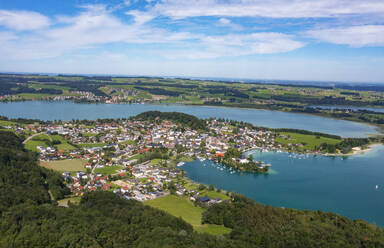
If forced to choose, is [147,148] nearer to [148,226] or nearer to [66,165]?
[66,165]

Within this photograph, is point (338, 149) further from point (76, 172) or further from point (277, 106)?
point (277, 106)

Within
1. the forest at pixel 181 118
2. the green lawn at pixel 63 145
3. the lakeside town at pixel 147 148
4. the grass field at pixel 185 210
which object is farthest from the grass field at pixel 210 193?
the forest at pixel 181 118

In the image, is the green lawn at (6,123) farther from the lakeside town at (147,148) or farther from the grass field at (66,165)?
the grass field at (66,165)

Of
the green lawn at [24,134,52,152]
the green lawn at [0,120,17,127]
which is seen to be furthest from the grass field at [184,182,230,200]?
the green lawn at [0,120,17,127]

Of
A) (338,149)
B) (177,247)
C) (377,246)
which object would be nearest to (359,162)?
(338,149)

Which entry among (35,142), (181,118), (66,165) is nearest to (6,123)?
(35,142)
